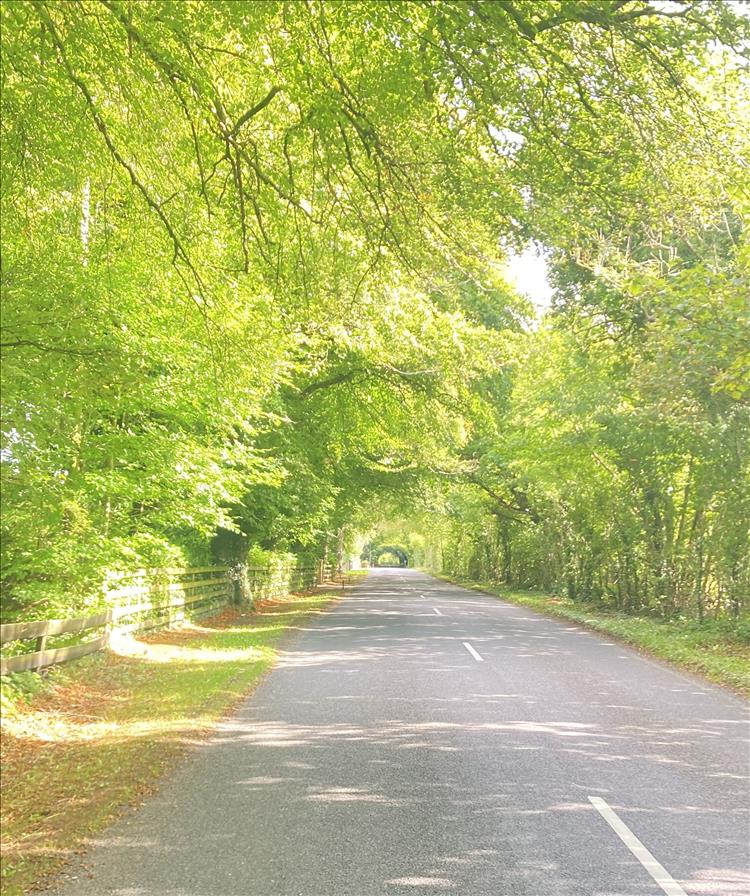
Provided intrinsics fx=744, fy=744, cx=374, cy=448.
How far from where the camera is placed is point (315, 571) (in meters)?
45.5

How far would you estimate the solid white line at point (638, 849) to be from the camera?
13.8ft

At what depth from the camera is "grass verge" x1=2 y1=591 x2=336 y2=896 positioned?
505 centimetres

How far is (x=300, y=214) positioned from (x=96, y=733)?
5.66 m

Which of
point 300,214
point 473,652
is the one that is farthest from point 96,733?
point 473,652

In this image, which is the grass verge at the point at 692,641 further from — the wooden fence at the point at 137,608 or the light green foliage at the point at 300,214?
the wooden fence at the point at 137,608

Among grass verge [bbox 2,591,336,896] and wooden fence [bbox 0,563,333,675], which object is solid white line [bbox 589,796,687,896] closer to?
grass verge [bbox 2,591,336,896]

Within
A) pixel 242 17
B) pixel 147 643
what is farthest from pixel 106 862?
pixel 147 643

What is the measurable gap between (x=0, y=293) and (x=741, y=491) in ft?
46.8

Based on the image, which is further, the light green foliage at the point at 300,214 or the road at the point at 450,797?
the light green foliage at the point at 300,214

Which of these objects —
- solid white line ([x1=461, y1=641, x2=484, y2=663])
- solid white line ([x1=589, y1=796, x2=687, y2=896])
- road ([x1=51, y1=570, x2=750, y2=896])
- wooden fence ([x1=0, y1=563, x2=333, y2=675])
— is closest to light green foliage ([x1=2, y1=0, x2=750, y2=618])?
wooden fence ([x1=0, y1=563, x2=333, y2=675])

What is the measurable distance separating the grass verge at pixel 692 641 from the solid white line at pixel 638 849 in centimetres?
648

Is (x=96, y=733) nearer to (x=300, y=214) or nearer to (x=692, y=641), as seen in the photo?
(x=300, y=214)

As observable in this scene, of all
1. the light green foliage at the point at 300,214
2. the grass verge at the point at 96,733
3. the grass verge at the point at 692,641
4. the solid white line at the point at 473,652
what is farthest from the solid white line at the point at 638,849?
the solid white line at the point at 473,652

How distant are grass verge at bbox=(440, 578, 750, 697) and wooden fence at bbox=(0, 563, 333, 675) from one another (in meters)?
9.48
